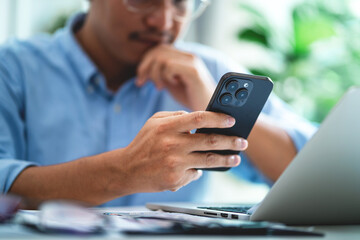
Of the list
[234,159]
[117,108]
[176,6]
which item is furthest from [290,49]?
[234,159]

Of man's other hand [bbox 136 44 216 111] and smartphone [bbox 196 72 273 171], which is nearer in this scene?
smartphone [bbox 196 72 273 171]

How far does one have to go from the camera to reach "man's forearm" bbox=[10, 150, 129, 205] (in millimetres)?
722

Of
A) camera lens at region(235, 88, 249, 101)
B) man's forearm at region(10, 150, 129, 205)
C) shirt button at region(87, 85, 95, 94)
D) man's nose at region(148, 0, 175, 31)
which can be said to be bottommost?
man's forearm at region(10, 150, 129, 205)

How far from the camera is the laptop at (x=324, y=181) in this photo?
496mm

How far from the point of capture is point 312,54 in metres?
2.51

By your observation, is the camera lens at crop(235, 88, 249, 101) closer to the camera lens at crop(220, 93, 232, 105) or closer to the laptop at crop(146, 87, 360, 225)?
the camera lens at crop(220, 93, 232, 105)

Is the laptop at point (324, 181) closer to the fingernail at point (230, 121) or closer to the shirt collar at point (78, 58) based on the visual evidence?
the fingernail at point (230, 121)

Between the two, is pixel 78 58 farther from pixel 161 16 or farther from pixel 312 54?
pixel 312 54

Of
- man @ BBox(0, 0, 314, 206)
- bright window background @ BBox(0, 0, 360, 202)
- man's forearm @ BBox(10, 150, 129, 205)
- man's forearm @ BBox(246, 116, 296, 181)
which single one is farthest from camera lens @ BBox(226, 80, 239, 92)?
bright window background @ BBox(0, 0, 360, 202)

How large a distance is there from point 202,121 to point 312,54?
210cm

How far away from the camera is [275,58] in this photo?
2.58 m

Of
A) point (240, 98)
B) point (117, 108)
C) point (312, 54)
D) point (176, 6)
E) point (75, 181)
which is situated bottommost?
point (75, 181)

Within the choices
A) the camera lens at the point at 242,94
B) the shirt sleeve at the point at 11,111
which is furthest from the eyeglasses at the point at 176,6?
the camera lens at the point at 242,94

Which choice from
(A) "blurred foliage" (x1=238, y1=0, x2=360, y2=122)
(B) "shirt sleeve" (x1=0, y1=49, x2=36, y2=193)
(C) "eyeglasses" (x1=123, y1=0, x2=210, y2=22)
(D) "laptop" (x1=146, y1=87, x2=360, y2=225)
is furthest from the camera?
(A) "blurred foliage" (x1=238, y1=0, x2=360, y2=122)
